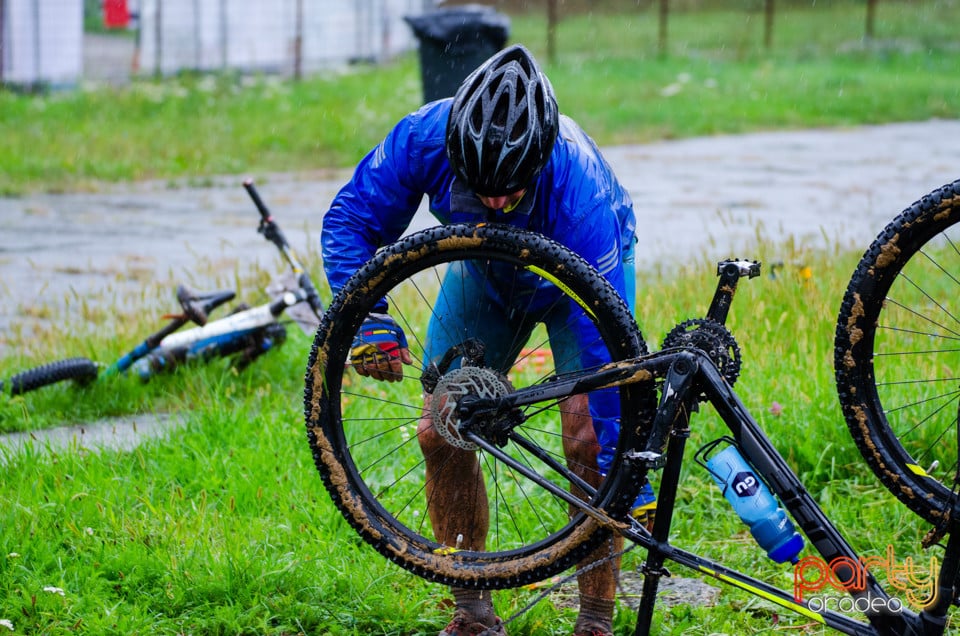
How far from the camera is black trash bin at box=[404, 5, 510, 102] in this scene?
985cm

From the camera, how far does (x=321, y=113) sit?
1548cm

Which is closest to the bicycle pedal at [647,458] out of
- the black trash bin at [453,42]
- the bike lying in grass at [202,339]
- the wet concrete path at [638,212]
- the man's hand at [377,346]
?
the man's hand at [377,346]

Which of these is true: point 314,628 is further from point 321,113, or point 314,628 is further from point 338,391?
point 321,113

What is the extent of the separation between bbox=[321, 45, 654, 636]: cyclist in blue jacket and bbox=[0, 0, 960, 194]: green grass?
9452 millimetres

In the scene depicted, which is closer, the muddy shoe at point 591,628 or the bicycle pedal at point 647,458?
the bicycle pedal at point 647,458

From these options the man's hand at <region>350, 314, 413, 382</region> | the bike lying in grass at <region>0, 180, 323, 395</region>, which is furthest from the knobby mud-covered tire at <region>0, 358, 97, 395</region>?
the man's hand at <region>350, 314, 413, 382</region>

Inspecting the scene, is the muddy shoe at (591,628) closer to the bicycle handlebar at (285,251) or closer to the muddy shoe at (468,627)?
the muddy shoe at (468,627)

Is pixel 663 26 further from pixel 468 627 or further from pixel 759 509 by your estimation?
pixel 759 509

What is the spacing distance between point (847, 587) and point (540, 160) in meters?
1.40

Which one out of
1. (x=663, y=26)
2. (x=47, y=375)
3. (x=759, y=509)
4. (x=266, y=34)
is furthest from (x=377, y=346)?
(x=663, y=26)

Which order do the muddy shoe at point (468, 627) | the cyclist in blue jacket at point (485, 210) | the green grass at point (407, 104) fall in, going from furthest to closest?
the green grass at point (407, 104), the muddy shoe at point (468, 627), the cyclist in blue jacket at point (485, 210)

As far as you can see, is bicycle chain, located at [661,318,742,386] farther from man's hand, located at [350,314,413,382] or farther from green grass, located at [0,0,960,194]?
green grass, located at [0,0,960,194]

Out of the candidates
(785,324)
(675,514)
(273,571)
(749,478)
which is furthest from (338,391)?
(785,324)

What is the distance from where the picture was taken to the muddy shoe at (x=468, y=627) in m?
3.69
